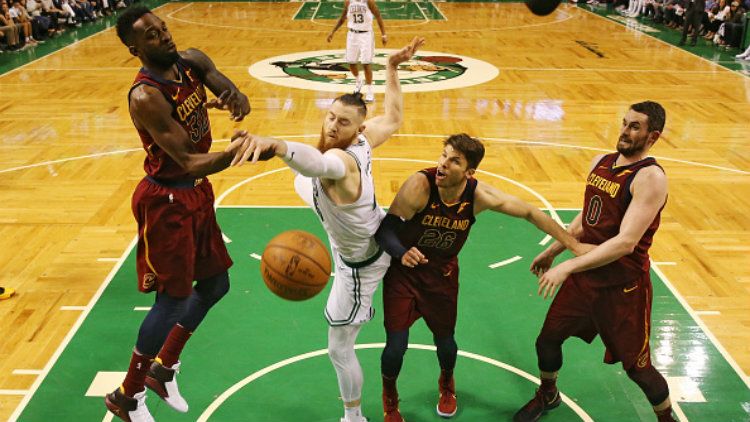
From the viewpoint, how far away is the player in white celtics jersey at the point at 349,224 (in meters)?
3.73

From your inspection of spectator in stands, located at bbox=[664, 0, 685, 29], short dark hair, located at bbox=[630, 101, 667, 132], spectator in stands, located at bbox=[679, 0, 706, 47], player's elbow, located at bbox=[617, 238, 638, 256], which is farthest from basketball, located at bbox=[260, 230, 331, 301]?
spectator in stands, located at bbox=[664, 0, 685, 29]

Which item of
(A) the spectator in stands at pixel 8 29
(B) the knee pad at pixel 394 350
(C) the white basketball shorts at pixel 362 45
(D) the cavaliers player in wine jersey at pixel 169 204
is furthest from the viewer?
(A) the spectator in stands at pixel 8 29

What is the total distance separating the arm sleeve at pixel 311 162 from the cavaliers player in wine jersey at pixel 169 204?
50cm

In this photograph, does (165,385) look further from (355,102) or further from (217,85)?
(355,102)

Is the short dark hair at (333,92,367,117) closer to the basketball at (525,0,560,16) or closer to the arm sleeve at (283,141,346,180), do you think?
the arm sleeve at (283,141,346,180)

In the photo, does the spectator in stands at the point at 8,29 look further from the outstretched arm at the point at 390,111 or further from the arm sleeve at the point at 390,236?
the arm sleeve at the point at 390,236

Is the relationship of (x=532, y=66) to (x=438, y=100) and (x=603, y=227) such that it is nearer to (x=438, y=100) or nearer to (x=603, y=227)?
(x=438, y=100)

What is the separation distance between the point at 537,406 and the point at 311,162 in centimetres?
211

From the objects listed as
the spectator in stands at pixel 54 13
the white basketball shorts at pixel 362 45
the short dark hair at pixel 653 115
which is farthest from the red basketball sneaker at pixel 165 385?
the spectator in stands at pixel 54 13

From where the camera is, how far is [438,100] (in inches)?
476

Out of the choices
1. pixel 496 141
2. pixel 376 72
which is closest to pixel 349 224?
pixel 496 141

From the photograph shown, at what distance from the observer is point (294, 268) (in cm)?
396

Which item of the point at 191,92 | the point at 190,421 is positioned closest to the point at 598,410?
the point at 190,421

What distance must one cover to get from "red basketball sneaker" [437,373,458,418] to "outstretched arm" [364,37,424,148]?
4.77ft
